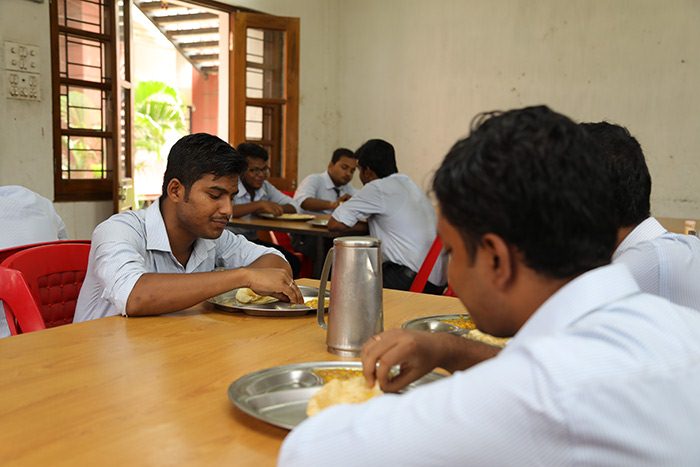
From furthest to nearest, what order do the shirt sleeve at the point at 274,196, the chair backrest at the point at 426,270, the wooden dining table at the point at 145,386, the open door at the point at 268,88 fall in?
the open door at the point at 268,88 < the shirt sleeve at the point at 274,196 < the chair backrest at the point at 426,270 < the wooden dining table at the point at 145,386

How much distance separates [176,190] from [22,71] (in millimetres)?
2973

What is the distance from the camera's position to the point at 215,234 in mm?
2117

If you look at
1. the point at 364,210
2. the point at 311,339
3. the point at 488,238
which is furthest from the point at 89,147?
the point at 488,238

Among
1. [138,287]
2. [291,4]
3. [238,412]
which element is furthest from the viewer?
[291,4]

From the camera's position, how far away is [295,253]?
5.03m

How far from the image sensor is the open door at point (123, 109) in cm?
508

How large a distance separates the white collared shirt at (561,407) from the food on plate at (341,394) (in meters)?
0.31

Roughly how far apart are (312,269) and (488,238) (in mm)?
4252

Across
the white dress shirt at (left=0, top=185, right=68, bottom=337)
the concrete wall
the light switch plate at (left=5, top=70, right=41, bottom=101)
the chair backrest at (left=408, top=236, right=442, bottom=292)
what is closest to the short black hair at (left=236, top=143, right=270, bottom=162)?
the concrete wall

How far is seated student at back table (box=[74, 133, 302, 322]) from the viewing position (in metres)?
1.77

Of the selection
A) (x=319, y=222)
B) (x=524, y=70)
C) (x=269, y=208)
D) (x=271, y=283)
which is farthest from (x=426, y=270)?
(x=524, y=70)

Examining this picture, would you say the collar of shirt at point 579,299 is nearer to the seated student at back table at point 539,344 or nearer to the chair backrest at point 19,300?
the seated student at back table at point 539,344

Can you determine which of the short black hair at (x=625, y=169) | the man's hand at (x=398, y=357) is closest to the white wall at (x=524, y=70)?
the short black hair at (x=625, y=169)

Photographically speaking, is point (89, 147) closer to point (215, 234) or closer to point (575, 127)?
point (215, 234)
